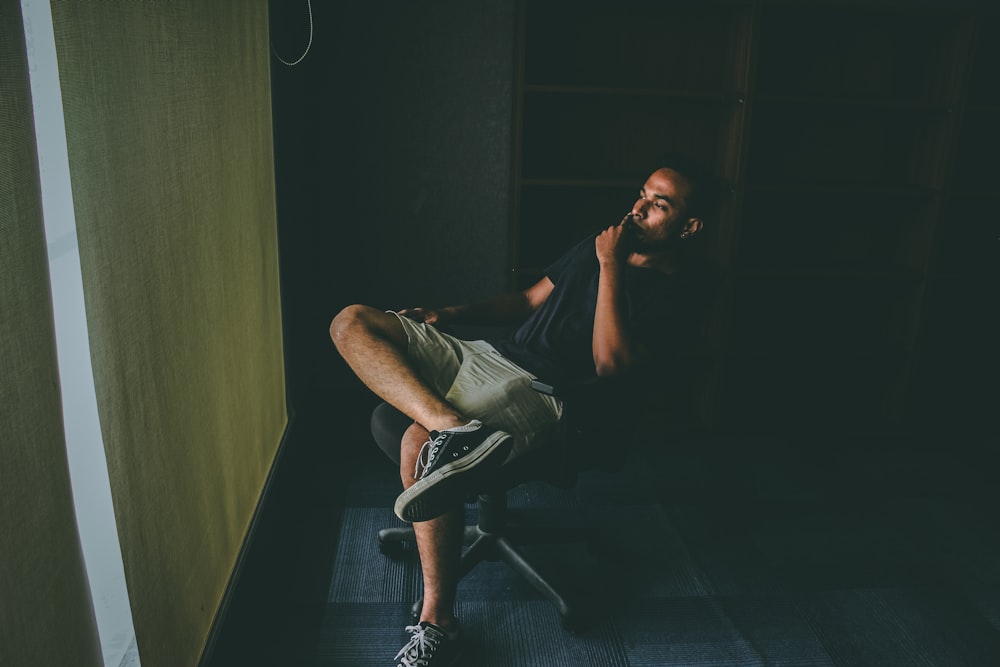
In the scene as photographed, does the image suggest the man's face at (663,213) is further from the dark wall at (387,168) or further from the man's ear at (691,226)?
the dark wall at (387,168)

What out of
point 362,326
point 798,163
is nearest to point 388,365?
point 362,326

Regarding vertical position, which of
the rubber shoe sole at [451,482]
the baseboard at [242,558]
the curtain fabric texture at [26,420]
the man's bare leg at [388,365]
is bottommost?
the baseboard at [242,558]

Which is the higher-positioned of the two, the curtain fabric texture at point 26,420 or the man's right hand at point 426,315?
the curtain fabric texture at point 26,420

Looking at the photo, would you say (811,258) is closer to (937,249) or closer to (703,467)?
(937,249)

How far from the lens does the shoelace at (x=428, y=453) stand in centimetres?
156

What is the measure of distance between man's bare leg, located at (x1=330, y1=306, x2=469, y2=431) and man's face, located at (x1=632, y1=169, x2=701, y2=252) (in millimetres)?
727

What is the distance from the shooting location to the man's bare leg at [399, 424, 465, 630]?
1743mm

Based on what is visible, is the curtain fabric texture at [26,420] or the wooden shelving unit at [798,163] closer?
the curtain fabric texture at [26,420]

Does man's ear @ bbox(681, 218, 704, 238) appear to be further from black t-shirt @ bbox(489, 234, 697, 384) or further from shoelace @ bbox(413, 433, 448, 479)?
shoelace @ bbox(413, 433, 448, 479)

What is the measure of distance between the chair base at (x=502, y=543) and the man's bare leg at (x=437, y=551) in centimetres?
12

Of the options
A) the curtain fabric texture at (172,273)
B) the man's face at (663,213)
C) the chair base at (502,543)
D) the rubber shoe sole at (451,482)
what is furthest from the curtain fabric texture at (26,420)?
the man's face at (663,213)

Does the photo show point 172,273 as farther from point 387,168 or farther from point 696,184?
point 387,168

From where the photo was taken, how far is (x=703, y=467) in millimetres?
2758

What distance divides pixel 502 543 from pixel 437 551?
13.4 inches
